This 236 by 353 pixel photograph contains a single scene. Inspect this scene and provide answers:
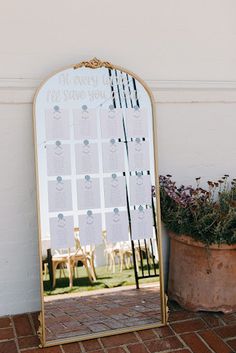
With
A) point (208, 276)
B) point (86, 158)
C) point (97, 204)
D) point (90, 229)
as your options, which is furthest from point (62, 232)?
point (208, 276)

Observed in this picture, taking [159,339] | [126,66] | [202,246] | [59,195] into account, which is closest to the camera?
[159,339]

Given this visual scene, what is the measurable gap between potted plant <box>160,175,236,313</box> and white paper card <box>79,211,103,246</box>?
21.3 inches

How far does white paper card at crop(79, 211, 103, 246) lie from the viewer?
253 centimetres

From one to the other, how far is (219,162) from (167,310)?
124 centimetres

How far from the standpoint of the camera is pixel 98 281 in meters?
2.56

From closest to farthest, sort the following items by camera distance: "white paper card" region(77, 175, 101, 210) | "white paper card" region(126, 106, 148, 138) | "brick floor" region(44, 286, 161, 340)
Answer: "brick floor" region(44, 286, 161, 340), "white paper card" region(77, 175, 101, 210), "white paper card" region(126, 106, 148, 138)

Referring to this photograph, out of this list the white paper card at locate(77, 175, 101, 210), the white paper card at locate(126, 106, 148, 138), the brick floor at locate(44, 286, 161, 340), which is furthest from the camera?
the white paper card at locate(126, 106, 148, 138)

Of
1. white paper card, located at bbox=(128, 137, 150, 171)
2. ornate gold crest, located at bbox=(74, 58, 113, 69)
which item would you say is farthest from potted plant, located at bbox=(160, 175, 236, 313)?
ornate gold crest, located at bbox=(74, 58, 113, 69)

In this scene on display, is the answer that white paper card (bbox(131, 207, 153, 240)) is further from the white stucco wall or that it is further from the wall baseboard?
the wall baseboard

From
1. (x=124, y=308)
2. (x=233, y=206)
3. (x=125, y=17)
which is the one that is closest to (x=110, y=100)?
(x=125, y=17)

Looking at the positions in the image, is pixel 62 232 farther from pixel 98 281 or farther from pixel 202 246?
pixel 202 246

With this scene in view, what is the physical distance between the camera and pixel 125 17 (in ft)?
9.21

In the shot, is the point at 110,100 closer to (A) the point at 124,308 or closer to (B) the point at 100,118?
(B) the point at 100,118

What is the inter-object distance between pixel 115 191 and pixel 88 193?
0.19m
